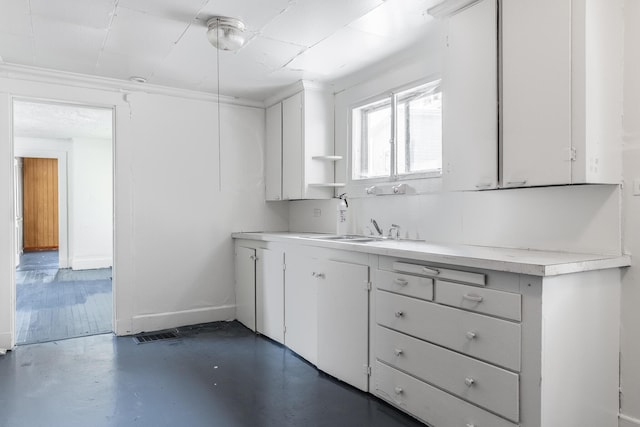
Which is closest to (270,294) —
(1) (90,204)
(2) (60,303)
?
(2) (60,303)

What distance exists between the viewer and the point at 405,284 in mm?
2299

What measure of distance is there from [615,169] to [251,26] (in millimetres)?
2218

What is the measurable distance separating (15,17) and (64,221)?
6.05m

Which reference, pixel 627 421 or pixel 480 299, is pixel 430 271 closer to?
pixel 480 299

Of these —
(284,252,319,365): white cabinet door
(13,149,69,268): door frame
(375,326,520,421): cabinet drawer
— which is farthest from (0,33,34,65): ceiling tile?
(13,149,69,268): door frame

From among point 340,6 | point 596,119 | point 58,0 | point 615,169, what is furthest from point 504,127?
point 58,0

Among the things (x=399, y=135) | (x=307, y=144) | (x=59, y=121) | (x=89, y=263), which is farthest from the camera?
(x=89, y=263)

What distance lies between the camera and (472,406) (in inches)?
75.9

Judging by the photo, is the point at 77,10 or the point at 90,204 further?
the point at 90,204

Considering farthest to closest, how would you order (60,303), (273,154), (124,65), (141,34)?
(60,303), (273,154), (124,65), (141,34)

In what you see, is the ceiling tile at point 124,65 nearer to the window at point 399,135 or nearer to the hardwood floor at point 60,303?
→ the window at point 399,135

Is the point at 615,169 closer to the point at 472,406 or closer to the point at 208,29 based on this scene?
the point at 472,406

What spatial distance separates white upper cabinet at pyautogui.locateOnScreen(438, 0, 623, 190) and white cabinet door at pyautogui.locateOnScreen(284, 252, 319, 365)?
1.34 meters

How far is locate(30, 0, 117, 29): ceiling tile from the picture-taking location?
2.40m
